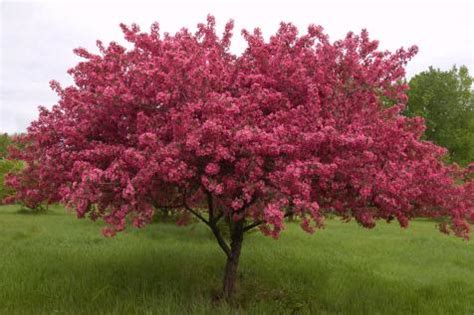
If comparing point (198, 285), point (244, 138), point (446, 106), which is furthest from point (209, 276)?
point (446, 106)

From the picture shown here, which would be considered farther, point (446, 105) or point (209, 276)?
point (446, 105)

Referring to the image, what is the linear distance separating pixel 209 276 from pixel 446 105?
178 feet

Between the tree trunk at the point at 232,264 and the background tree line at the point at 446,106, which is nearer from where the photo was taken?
the tree trunk at the point at 232,264

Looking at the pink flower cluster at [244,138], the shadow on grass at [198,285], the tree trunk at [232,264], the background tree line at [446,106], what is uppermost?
the background tree line at [446,106]

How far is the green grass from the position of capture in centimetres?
948

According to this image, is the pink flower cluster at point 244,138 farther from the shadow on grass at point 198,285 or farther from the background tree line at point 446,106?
the background tree line at point 446,106

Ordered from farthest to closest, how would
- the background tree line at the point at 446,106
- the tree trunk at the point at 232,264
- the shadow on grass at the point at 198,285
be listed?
the background tree line at the point at 446,106 < the tree trunk at the point at 232,264 < the shadow on grass at the point at 198,285

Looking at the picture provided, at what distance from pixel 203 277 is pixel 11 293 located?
14.4 ft

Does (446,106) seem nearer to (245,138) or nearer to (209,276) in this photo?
(209,276)

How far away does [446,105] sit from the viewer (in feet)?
191

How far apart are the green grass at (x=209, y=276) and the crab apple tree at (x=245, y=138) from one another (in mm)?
1507

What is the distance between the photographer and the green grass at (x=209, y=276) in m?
9.48

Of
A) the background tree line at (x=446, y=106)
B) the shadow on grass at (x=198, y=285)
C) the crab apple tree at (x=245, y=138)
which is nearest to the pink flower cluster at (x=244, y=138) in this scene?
the crab apple tree at (x=245, y=138)

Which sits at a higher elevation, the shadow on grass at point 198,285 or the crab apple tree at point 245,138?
the crab apple tree at point 245,138
